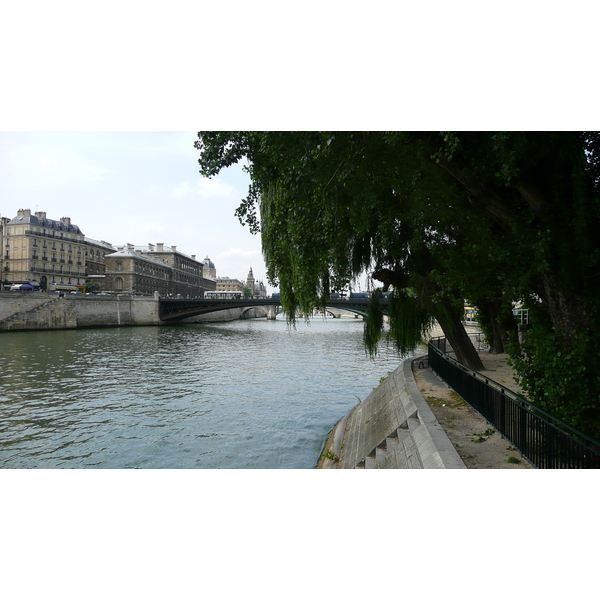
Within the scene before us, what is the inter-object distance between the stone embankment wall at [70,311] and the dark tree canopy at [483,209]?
48.0 meters

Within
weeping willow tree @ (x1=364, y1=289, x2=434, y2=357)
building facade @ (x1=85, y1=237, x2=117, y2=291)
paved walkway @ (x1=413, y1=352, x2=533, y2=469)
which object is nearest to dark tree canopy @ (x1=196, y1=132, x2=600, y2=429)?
paved walkway @ (x1=413, y1=352, x2=533, y2=469)

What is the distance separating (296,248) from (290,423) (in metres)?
7.83

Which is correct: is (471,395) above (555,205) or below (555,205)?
below

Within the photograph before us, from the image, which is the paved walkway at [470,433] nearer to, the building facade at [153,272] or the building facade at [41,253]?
the building facade at [41,253]

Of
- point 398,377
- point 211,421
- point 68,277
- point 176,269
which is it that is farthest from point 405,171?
point 176,269

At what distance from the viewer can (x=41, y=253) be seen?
67.9 metres

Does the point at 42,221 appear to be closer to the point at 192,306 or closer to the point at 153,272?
the point at 153,272

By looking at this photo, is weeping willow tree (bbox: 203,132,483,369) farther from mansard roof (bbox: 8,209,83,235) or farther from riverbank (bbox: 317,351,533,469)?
mansard roof (bbox: 8,209,83,235)

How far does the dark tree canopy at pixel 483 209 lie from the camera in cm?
Answer: 540

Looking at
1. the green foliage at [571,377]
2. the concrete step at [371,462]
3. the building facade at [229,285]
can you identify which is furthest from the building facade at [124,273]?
the building facade at [229,285]

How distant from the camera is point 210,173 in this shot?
712 centimetres

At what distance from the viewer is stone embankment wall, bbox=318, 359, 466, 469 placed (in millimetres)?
6121

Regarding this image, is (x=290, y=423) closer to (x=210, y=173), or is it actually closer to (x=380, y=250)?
(x=380, y=250)

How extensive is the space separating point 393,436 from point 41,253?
75.1 m
